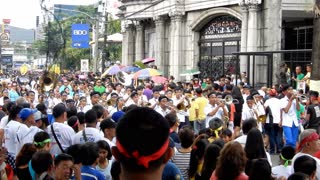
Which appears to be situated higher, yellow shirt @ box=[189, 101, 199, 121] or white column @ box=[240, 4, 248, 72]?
white column @ box=[240, 4, 248, 72]

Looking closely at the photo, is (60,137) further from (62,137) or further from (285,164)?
(285,164)

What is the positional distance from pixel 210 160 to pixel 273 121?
8646 mm

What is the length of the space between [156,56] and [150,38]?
2.94m

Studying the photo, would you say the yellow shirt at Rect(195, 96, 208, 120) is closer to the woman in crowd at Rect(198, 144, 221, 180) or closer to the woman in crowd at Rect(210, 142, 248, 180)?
the woman in crowd at Rect(198, 144, 221, 180)

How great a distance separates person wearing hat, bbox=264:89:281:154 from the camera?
47.5 ft

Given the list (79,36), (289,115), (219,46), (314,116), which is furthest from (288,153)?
(79,36)

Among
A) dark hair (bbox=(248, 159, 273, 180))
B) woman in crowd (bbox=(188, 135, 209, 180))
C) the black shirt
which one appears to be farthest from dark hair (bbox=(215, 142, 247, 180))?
the black shirt

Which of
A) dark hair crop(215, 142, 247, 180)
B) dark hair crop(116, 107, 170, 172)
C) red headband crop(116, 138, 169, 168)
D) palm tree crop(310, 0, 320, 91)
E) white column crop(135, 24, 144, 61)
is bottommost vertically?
dark hair crop(215, 142, 247, 180)

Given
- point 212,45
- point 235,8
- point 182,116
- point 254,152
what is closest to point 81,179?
point 254,152

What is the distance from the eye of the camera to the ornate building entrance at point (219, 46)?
1037 inches

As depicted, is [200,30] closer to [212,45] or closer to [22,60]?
[212,45]

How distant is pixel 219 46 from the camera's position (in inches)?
1085

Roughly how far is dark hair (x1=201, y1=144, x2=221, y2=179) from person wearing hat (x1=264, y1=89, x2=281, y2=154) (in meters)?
8.46

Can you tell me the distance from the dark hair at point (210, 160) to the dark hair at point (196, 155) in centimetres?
37
